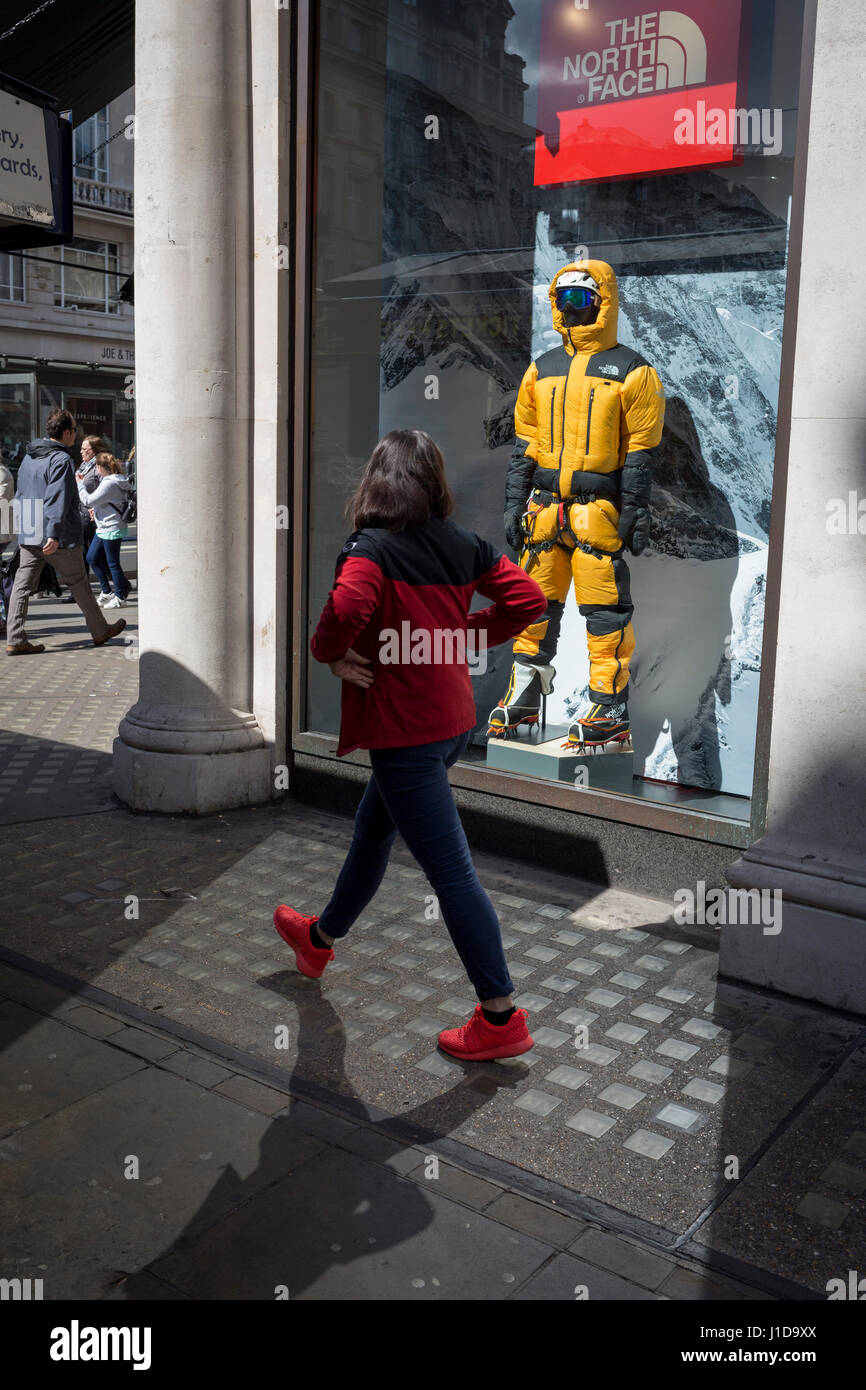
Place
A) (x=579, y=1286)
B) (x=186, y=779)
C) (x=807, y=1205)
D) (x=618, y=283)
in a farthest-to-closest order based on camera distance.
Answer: (x=186, y=779) < (x=618, y=283) < (x=807, y=1205) < (x=579, y=1286)

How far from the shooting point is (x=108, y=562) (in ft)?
47.3

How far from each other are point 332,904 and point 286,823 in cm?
206

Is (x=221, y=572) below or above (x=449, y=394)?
below

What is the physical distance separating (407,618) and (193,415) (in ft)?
9.88

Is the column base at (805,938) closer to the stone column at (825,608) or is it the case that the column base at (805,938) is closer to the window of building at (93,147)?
the stone column at (825,608)

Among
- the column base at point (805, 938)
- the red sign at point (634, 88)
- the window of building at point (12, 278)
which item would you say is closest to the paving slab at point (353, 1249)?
the column base at point (805, 938)

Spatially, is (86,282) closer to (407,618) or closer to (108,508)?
(108,508)

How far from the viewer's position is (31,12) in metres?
7.90

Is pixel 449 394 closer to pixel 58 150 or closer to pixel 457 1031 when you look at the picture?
pixel 58 150

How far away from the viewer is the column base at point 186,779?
6129mm

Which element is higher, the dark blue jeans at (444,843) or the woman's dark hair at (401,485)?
the woman's dark hair at (401,485)

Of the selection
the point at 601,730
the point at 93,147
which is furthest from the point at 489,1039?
the point at 93,147

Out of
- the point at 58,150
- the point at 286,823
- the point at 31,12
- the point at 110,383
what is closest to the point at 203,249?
the point at 58,150

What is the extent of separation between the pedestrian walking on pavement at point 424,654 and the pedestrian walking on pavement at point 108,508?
415 inches
